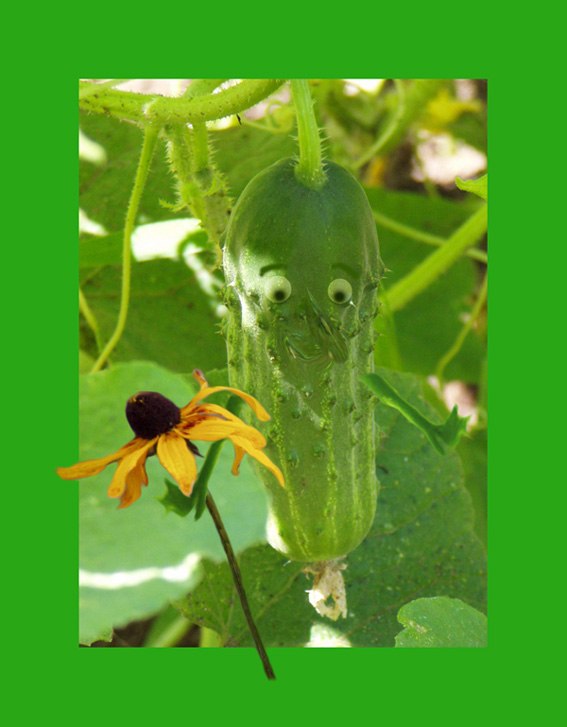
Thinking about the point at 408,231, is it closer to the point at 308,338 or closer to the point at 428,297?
the point at 428,297

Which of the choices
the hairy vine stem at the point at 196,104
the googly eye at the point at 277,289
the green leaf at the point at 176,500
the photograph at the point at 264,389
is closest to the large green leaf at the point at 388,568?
the photograph at the point at 264,389

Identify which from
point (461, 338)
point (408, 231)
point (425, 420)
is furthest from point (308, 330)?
point (408, 231)

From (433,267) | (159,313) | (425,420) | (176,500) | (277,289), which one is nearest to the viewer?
(277,289)

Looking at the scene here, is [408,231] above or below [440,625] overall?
above

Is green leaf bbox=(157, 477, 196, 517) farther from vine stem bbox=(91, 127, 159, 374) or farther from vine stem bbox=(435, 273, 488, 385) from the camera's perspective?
vine stem bbox=(435, 273, 488, 385)

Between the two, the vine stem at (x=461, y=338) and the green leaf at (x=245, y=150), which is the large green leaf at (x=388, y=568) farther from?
the green leaf at (x=245, y=150)

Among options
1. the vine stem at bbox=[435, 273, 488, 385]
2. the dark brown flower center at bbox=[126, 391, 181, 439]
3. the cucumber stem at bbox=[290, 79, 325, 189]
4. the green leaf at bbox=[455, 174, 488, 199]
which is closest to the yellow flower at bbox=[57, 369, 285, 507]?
the dark brown flower center at bbox=[126, 391, 181, 439]

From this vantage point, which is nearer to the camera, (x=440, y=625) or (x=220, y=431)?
(x=220, y=431)
